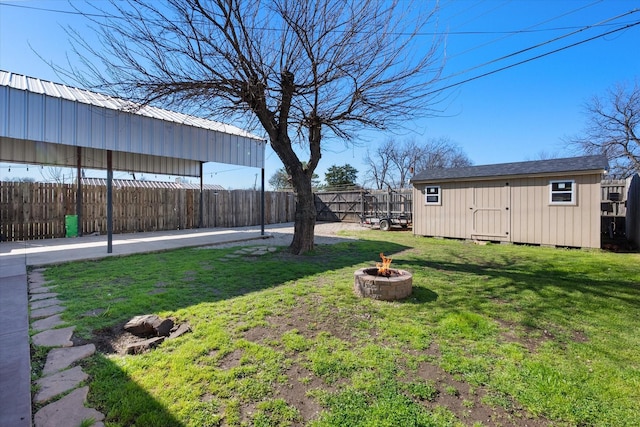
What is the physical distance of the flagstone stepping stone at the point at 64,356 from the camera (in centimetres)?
213

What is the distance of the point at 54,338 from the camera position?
101 inches

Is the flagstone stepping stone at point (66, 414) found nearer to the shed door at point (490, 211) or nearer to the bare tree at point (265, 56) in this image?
the bare tree at point (265, 56)

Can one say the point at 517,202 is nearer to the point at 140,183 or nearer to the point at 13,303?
the point at 13,303

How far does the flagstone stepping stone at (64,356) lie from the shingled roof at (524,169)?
9.70 m

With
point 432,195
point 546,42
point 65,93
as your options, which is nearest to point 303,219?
point 432,195

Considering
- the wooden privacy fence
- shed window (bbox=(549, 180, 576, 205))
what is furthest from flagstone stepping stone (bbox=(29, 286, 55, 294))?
shed window (bbox=(549, 180, 576, 205))

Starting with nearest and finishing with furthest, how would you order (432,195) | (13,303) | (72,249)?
(13,303) < (72,249) < (432,195)

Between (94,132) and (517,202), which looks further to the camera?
(517,202)

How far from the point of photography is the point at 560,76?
8.50m

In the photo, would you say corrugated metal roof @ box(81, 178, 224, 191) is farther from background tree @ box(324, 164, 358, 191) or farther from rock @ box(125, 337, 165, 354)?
rock @ box(125, 337, 165, 354)

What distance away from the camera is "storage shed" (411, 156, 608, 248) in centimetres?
772

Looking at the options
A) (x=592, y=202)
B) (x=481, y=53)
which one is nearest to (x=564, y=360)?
(x=481, y=53)

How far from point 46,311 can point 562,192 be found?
1048 cm

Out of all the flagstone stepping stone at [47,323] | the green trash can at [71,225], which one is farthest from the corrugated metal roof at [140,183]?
the flagstone stepping stone at [47,323]
